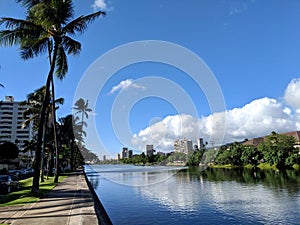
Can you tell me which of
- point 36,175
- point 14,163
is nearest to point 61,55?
point 36,175

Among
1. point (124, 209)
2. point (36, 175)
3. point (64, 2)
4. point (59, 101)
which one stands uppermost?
point (64, 2)

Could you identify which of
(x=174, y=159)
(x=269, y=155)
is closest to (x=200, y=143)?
(x=174, y=159)

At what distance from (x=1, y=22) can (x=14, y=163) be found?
73.0 m

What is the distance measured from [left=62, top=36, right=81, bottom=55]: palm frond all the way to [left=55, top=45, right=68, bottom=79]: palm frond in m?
0.65

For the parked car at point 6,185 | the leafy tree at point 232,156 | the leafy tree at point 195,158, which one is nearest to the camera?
the parked car at point 6,185

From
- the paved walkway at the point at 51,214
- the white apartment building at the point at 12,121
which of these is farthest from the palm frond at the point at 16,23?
the white apartment building at the point at 12,121

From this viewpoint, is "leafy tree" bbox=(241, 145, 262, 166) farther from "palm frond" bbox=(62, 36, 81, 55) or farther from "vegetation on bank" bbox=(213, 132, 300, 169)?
"palm frond" bbox=(62, 36, 81, 55)

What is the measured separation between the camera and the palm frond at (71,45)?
17.9 metres

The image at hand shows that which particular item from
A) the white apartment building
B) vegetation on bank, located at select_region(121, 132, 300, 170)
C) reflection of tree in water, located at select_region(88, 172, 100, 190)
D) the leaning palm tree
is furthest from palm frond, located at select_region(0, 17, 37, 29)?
the white apartment building

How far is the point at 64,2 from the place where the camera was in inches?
674

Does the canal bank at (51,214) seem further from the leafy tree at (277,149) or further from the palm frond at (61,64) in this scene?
the leafy tree at (277,149)

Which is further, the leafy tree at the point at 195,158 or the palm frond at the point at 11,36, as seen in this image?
the leafy tree at the point at 195,158

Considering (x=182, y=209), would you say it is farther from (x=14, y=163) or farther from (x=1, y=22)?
(x=14, y=163)

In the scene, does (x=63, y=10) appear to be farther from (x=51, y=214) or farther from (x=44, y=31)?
(x=51, y=214)
